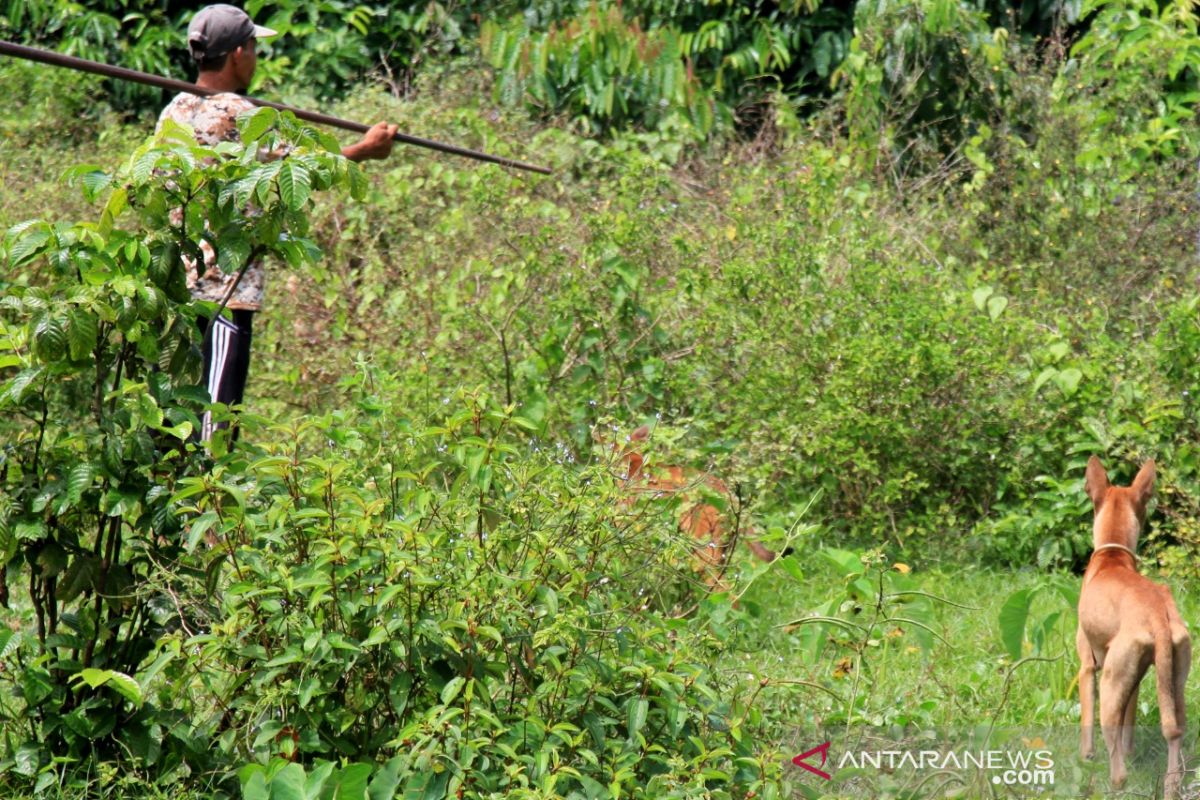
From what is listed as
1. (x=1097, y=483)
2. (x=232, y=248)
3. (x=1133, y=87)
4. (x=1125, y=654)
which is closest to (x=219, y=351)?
(x=232, y=248)

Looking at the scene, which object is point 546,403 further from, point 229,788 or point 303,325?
point 229,788

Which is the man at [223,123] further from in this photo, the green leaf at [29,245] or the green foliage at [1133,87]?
the green foliage at [1133,87]

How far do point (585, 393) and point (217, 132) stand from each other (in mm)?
1817

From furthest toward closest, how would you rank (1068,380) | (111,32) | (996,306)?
(111,32), (996,306), (1068,380)

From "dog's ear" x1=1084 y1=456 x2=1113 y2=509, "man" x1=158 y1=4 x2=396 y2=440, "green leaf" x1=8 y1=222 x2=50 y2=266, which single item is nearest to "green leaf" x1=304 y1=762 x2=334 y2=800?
"green leaf" x1=8 y1=222 x2=50 y2=266

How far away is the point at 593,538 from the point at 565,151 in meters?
5.92

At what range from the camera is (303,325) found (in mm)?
7871

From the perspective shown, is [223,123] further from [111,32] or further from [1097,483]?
[111,32]

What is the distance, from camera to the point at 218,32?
19.5 ft

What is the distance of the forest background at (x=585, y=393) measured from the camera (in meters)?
3.49

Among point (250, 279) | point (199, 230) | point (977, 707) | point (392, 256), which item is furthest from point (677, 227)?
point (199, 230)

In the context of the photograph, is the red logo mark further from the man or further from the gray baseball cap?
the gray baseball cap

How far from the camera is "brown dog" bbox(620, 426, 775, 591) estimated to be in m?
4.02

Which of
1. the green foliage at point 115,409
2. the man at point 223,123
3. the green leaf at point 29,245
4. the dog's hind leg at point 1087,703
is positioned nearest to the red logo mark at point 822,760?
the dog's hind leg at point 1087,703
